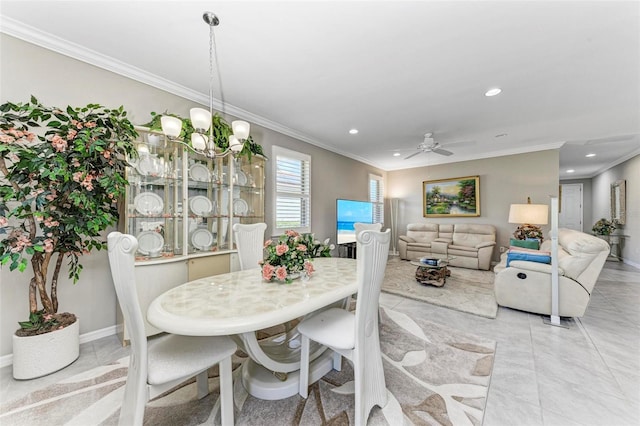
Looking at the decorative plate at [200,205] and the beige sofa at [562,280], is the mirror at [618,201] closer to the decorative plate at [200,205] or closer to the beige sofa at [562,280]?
the beige sofa at [562,280]

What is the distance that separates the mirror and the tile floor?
4.22 metres

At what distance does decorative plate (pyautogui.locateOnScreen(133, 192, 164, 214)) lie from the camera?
2318 mm

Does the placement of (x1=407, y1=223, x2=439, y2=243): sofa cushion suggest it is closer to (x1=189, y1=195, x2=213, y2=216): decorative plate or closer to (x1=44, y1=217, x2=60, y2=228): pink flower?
(x1=189, y1=195, x2=213, y2=216): decorative plate

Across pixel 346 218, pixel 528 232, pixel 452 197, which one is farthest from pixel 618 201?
pixel 346 218

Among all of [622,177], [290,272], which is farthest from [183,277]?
[622,177]

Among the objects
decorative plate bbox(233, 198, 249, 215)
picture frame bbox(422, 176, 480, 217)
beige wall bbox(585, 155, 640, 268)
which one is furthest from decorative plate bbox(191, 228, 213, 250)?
beige wall bbox(585, 155, 640, 268)

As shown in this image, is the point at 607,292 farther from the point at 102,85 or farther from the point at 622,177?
the point at 102,85

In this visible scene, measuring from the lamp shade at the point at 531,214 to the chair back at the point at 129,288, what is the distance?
5.51 m

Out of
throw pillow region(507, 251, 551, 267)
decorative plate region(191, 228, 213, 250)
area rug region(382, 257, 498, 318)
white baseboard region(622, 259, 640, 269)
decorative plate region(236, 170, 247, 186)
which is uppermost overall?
decorative plate region(236, 170, 247, 186)

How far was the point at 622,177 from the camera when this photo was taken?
5.62 m

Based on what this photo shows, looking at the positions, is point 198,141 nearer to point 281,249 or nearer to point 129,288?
point 281,249

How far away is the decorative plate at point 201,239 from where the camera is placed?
2.68m

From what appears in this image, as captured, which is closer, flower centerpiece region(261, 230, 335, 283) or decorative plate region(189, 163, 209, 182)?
flower centerpiece region(261, 230, 335, 283)

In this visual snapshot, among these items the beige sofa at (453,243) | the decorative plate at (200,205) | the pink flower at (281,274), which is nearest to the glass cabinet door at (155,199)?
the decorative plate at (200,205)
